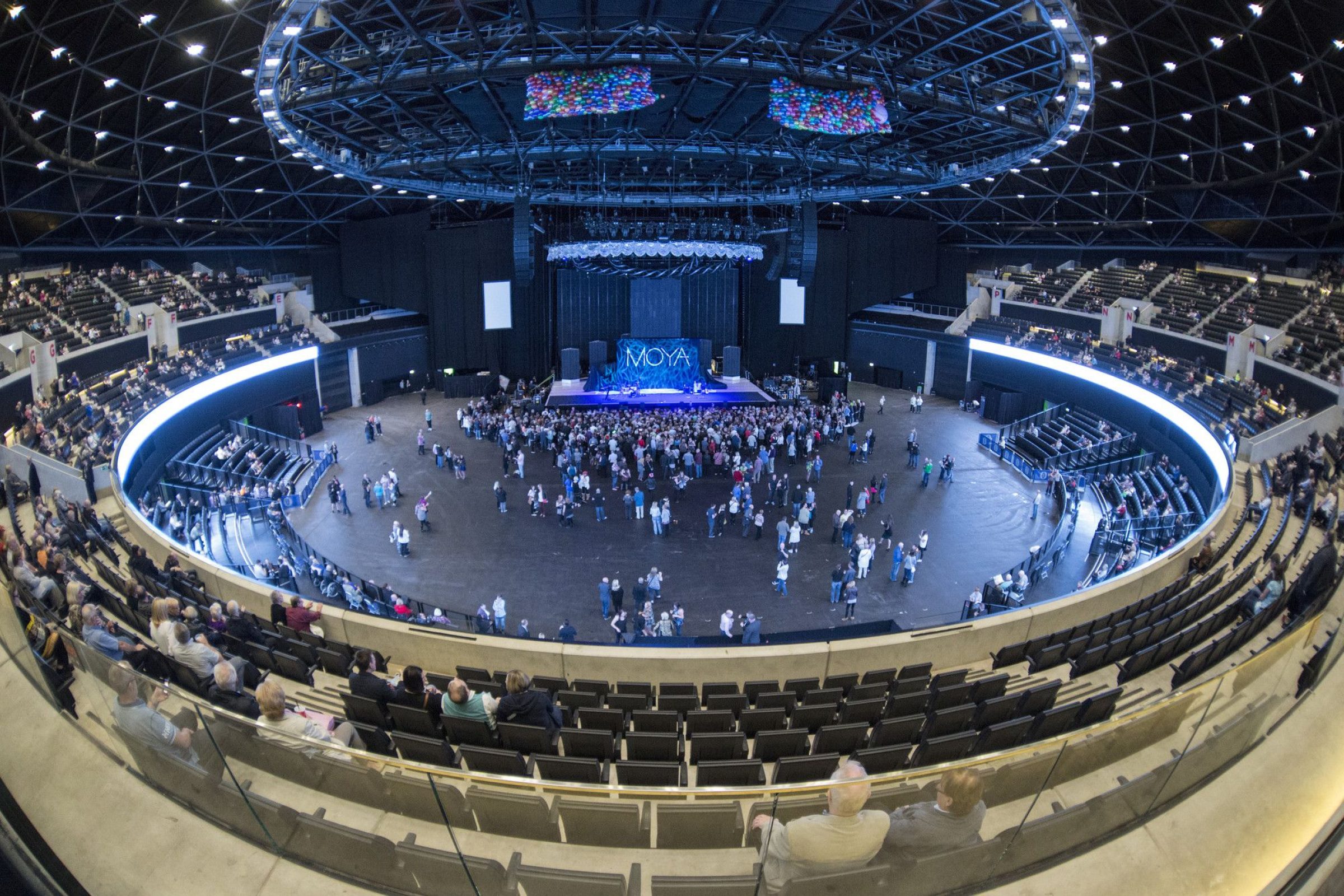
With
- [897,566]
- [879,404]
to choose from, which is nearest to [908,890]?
Answer: [897,566]

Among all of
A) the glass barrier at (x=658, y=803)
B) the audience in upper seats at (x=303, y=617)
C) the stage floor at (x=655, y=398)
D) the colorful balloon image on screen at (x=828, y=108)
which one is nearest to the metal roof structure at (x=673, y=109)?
the colorful balloon image on screen at (x=828, y=108)

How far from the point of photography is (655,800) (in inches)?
171

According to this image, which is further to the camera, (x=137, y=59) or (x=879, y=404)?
(x=879, y=404)

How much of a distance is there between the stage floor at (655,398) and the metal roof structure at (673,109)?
9620 mm

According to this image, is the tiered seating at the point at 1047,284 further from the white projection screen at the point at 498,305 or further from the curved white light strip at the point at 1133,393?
the white projection screen at the point at 498,305

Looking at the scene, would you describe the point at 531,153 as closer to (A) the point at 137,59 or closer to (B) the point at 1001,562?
(A) the point at 137,59

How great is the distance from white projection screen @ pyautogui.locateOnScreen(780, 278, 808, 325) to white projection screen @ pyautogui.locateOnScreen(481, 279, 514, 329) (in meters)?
16.0

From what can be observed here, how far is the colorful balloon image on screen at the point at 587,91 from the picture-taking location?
1795 cm

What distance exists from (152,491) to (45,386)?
3.79 m

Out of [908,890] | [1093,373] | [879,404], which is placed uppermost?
[908,890]

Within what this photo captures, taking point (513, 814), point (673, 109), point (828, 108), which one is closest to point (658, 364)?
point (673, 109)

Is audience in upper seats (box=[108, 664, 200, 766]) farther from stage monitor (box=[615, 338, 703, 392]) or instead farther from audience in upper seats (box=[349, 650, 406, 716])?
stage monitor (box=[615, 338, 703, 392])

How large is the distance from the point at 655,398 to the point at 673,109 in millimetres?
17609

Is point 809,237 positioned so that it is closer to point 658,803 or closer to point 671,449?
point 671,449
